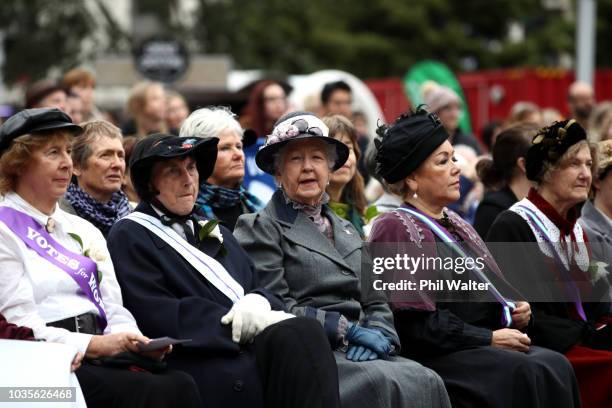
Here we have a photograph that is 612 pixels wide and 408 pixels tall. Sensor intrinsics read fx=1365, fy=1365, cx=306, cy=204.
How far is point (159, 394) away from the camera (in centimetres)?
614

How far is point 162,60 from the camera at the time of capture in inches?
704

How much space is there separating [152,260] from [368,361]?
1.20m

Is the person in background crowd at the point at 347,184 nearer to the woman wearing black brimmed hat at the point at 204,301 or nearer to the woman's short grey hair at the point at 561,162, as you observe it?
the woman's short grey hair at the point at 561,162

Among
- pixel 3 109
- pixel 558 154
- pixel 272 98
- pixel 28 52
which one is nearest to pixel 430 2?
pixel 28 52

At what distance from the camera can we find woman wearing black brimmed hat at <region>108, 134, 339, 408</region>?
6461mm

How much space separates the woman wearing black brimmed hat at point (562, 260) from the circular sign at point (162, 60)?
10139 millimetres

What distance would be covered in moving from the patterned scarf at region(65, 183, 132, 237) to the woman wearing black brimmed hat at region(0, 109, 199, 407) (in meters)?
1.00

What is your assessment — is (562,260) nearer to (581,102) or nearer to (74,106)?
(74,106)

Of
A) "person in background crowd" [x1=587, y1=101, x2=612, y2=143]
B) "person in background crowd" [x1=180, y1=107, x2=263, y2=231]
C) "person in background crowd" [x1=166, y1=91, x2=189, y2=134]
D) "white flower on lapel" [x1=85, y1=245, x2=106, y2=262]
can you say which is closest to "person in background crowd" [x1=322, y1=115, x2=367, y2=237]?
"person in background crowd" [x1=180, y1=107, x2=263, y2=231]

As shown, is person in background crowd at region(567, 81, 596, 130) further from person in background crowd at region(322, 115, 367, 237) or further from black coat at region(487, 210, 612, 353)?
black coat at region(487, 210, 612, 353)

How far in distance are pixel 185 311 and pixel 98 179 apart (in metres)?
1.44

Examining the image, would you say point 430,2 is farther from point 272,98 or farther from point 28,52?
point 272,98

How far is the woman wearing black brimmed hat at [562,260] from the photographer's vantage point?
307 inches

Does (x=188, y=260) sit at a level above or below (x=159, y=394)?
above
